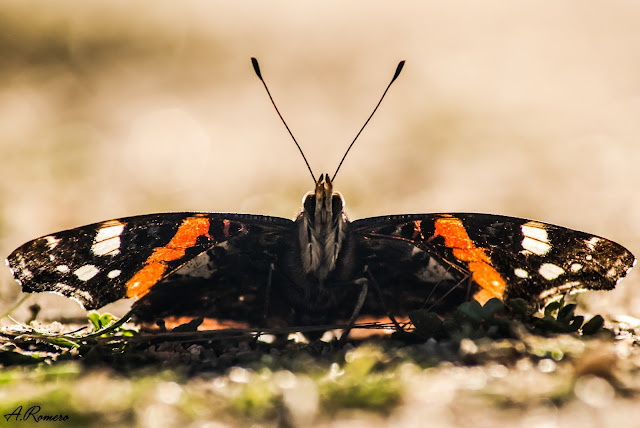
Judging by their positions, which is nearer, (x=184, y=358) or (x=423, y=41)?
(x=184, y=358)

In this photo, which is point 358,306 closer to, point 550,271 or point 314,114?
point 550,271

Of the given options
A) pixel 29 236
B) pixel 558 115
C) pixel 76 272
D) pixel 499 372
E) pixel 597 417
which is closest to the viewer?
pixel 597 417

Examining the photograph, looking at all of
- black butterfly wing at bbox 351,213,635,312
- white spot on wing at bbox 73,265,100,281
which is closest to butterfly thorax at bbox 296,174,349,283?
black butterfly wing at bbox 351,213,635,312

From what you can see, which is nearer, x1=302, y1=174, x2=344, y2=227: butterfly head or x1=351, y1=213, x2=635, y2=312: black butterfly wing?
x1=351, y1=213, x2=635, y2=312: black butterfly wing

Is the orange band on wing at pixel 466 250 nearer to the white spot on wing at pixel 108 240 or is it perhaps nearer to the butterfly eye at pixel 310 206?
the butterfly eye at pixel 310 206

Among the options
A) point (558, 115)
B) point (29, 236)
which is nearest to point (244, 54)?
point (558, 115)

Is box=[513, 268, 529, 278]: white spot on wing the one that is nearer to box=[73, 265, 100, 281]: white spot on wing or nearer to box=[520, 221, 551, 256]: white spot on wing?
box=[520, 221, 551, 256]: white spot on wing

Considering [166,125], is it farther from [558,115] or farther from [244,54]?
[558,115]

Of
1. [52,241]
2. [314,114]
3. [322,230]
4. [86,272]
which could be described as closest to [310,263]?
[322,230]
